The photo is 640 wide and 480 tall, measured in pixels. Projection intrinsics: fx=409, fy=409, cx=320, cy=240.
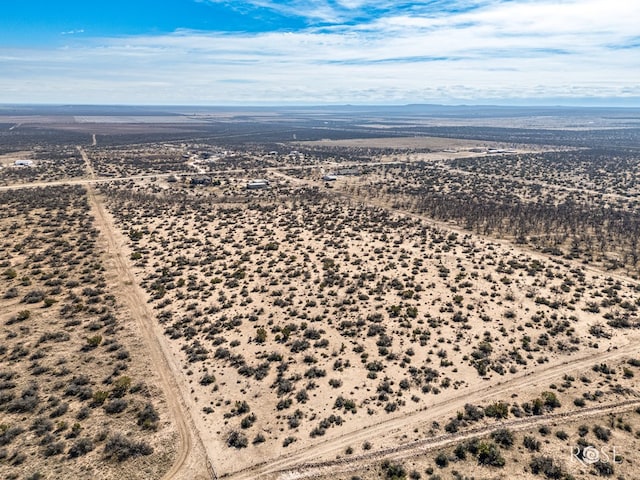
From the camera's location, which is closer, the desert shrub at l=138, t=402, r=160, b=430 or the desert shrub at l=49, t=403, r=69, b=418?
the desert shrub at l=138, t=402, r=160, b=430

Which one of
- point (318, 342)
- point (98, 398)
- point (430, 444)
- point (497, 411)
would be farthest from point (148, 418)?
point (497, 411)

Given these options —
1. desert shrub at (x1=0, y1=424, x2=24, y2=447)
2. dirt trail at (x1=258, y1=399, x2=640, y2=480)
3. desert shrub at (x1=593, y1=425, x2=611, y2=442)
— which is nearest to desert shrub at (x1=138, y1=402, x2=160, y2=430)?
desert shrub at (x1=0, y1=424, x2=24, y2=447)

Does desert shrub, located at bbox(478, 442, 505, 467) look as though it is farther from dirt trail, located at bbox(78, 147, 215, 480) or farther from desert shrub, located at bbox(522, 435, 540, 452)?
dirt trail, located at bbox(78, 147, 215, 480)

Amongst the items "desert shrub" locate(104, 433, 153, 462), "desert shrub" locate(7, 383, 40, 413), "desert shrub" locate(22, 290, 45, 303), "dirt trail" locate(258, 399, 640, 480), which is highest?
"desert shrub" locate(22, 290, 45, 303)

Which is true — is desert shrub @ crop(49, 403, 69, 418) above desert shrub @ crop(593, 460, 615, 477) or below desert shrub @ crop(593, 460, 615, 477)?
above

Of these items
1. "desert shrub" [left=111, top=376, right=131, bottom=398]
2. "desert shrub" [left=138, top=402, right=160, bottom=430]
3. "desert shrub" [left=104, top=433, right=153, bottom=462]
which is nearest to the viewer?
"desert shrub" [left=104, top=433, right=153, bottom=462]

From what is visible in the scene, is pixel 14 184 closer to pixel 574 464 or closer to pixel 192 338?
pixel 192 338

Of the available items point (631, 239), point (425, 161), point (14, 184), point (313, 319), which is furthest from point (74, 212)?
point (425, 161)
